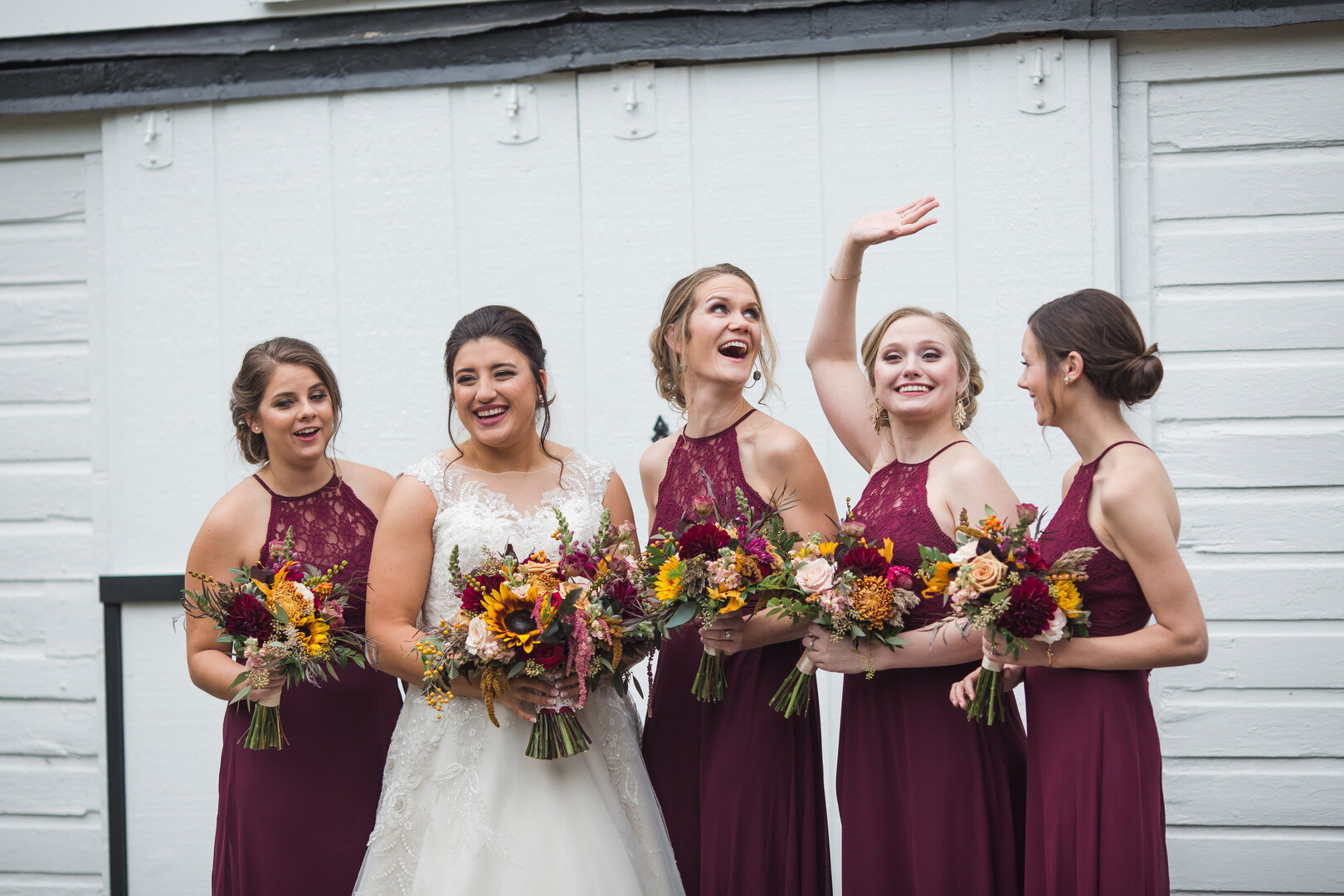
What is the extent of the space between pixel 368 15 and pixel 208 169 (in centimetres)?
110

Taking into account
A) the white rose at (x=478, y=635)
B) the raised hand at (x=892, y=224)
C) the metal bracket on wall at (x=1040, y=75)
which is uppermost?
the metal bracket on wall at (x=1040, y=75)

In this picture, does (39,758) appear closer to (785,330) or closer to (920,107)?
(785,330)

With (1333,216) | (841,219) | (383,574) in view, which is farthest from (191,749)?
(1333,216)

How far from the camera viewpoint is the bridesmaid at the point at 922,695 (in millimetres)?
3178

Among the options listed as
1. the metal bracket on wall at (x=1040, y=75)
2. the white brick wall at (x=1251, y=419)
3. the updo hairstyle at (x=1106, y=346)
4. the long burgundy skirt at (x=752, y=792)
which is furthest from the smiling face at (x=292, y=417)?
the white brick wall at (x=1251, y=419)

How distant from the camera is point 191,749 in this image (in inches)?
213

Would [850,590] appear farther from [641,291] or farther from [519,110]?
[519,110]

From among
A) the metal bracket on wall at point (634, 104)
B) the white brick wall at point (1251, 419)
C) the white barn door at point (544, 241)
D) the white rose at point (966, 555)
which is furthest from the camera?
the metal bracket on wall at point (634, 104)

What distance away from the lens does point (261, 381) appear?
3820mm

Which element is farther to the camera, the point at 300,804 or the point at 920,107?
the point at 920,107

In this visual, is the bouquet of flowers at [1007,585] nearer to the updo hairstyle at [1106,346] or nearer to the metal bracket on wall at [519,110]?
the updo hairstyle at [1106,346]

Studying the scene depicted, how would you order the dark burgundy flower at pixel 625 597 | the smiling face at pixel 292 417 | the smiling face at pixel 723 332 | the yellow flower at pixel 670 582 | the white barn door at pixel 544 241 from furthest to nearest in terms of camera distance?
the white barn door at pixel 544 241, the smiling face at pixel 292 417, the smiling face at pixel 723 332, the dark burgundy flower at pixel 625 597, the yellow flower at pixel 670 582

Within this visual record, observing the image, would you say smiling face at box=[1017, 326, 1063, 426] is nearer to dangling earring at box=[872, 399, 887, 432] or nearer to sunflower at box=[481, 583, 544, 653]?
dangling earring at box=[872, 399, 887, 432]

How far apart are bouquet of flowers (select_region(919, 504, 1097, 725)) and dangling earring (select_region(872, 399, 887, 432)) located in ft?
2.25
